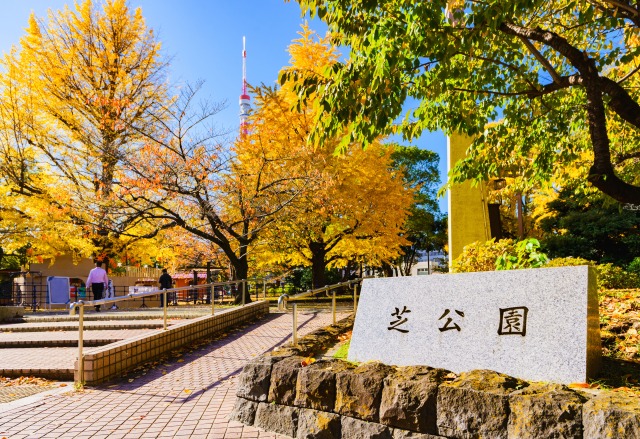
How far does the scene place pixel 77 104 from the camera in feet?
56.9

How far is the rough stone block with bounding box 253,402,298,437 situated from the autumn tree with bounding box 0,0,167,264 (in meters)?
13.0

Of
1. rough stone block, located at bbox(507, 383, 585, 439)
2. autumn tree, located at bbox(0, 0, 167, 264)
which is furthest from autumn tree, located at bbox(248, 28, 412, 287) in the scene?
rough stone block, located at bbox(507, 383, 585, 439)

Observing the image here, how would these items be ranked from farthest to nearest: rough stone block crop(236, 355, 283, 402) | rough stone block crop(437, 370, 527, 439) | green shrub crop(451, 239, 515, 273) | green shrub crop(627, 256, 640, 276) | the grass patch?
green shrub crop(627, 256, 640, 276) < green shrub crop(451, 239, 515, 273) < the grass patch < rough stone block crop(236, 355, 283, 402) < rough stone block crop(437, 370, 527, 439)

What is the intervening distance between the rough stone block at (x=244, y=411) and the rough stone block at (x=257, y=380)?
46mm

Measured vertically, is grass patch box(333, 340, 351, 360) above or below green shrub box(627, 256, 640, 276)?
below

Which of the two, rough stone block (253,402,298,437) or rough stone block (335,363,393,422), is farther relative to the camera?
rough stone block (253,402,298,437)

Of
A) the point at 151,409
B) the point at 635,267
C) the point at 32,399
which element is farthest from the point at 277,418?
the point at 635,267

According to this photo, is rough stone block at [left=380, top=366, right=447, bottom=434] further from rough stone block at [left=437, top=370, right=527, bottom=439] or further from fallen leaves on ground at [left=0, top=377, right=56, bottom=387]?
fallen leaves on ground at [left=0, top=377, right=56, bottom=387]

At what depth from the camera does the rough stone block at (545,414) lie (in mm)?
2643

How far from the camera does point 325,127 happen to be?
5320 millimetres

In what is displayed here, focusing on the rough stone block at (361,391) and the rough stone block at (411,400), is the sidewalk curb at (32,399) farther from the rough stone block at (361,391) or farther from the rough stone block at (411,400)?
the rough stone block at (411,400)

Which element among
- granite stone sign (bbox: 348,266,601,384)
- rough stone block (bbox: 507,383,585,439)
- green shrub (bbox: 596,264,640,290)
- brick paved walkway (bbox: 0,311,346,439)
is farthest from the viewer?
green shrub (bbox: 596,264,640,290)

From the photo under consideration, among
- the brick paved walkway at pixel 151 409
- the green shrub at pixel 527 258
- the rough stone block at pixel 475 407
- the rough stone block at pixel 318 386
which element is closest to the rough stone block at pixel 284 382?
the rough stone block at pixel 318 386

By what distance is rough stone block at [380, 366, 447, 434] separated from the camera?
3203 mm
